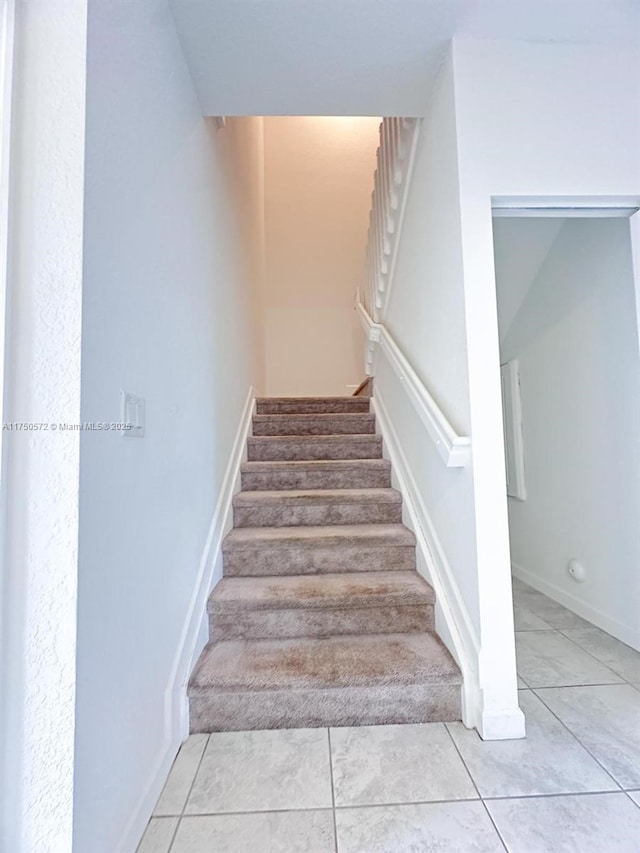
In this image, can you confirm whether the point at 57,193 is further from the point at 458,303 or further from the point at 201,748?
the point at 201,748

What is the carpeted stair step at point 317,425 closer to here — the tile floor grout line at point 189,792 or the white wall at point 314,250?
the white wall at point 314,250

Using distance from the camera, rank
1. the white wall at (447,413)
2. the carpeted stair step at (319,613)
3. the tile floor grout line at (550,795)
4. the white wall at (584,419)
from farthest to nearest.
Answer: the white wall at (584,419) → the carpeted stair step at (319,613) → the white wall at (447,413) → the tile floor grout line at (550,795)

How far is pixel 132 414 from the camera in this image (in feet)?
3.41

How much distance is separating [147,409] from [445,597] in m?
1.30

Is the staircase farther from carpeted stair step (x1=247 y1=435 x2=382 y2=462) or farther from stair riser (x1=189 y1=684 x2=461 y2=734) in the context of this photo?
carpeted stair step (x1=247 y1=435 x2=382 y2=462)

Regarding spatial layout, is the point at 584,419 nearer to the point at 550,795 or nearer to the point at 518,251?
the point at 518,251

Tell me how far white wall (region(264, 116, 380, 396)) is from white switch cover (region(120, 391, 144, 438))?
3299 mm

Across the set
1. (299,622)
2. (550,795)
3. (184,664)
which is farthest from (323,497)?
(550,795)

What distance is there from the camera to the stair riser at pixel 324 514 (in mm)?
2152

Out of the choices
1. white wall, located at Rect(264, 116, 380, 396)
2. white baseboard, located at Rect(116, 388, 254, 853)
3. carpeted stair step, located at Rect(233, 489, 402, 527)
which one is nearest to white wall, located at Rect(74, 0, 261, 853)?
white baseboard, located at Rect(116, 388, 254, 853)

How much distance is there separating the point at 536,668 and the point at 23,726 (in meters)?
1.79

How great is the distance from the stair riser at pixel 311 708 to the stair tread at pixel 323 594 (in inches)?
12.7

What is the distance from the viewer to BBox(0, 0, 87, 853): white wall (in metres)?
0.77

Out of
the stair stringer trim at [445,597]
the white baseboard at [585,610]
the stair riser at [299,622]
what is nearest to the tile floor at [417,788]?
the stair stringer trim at [445,597]
